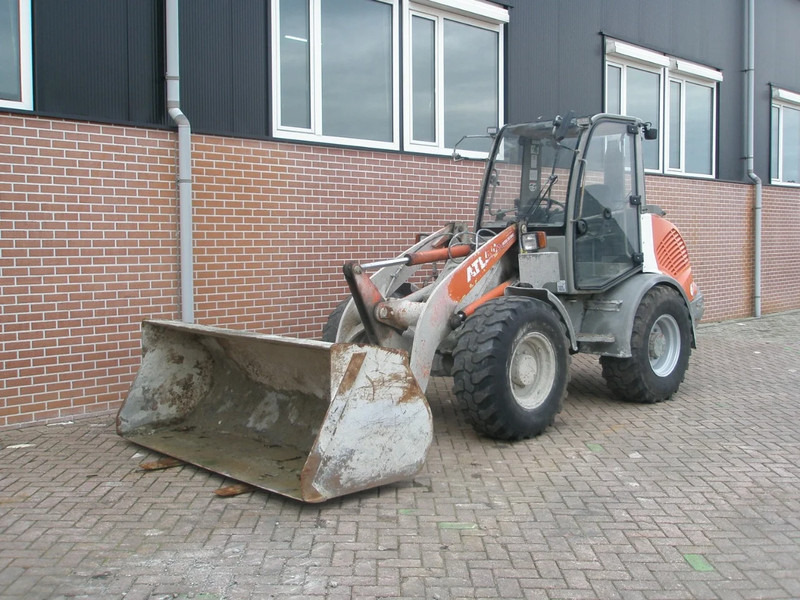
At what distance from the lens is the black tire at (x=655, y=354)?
280 inches

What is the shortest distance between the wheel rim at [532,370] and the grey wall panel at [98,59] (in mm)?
3808

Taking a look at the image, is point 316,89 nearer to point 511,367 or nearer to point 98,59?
point 98,59

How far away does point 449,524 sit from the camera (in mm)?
4371

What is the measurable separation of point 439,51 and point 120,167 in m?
4.35

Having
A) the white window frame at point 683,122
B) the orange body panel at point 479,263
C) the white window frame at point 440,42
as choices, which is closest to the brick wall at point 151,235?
the white window frame at point 440,42

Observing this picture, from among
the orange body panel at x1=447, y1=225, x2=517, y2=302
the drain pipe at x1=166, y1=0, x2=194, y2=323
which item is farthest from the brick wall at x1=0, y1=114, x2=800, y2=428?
the orange body panel at x1=447, y1=225, x2=517, y2=302

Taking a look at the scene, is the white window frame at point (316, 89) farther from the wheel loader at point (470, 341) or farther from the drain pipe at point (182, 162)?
the wheel loader at point (470, 341)

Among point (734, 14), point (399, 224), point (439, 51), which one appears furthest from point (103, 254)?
point (734, 14)

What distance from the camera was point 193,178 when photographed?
7215 millimetres

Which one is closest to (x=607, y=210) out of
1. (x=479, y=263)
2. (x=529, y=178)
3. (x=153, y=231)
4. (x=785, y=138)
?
(x=529, y=178)

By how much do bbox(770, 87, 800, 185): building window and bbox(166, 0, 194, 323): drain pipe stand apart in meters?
12.0

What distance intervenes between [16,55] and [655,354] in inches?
244

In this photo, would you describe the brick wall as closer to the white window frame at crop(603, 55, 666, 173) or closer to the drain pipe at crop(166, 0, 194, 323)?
the drain pipe at crop(166, 0, 194, 323)

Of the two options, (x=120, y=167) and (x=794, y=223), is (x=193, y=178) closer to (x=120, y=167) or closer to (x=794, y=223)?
(x=120, y=167)
